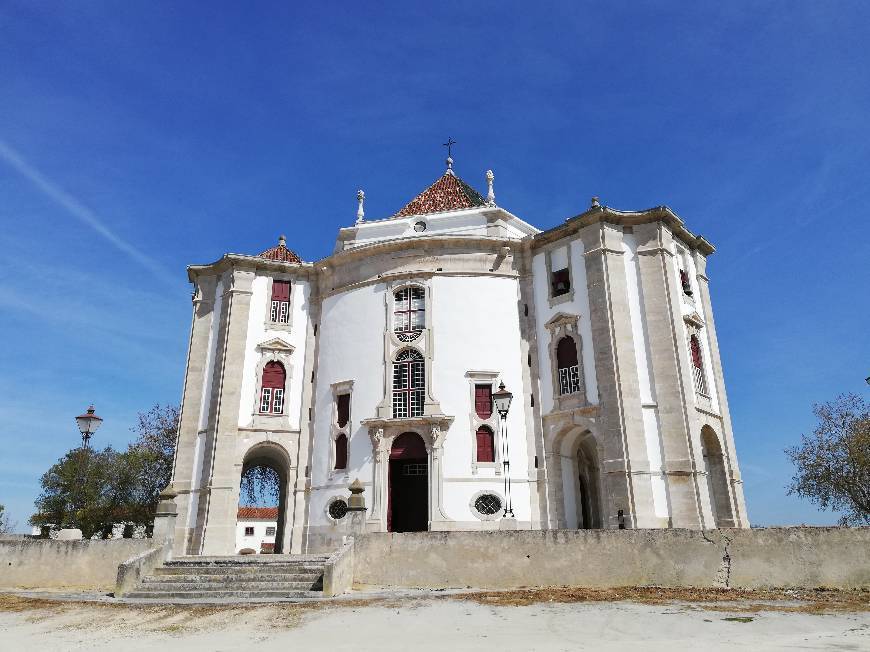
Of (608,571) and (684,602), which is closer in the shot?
(684,602)

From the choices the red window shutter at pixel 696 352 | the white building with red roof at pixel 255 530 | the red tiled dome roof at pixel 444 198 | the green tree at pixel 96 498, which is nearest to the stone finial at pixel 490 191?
the red tiled dome roof at pixel 444 198

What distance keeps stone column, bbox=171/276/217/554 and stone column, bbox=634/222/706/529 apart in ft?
59.9

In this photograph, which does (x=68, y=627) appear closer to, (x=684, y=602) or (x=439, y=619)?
(x=439, y=619)

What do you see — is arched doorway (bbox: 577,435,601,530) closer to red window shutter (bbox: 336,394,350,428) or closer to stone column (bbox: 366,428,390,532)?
stone column (bbox: 366,428,390,532)

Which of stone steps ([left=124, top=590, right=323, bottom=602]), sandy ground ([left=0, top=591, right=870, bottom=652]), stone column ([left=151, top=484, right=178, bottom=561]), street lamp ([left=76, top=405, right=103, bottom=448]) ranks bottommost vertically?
sandy ground ([left=0, top=591, right=870, bottom=652])

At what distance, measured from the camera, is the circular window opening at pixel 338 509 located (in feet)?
79.4

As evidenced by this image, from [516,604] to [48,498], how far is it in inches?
1524

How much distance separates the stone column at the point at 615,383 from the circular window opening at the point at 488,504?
149 inches

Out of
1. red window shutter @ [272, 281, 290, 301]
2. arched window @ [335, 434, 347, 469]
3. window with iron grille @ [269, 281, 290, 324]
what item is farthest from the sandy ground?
red window shutter @ [272, 281, 290, 301]

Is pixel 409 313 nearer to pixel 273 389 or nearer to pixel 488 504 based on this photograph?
Answer: pixel 273 389

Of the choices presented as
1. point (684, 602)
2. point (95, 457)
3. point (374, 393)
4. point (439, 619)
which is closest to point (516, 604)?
point (439, 619)

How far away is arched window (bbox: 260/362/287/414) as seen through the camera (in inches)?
1062

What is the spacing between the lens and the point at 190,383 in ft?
90.2

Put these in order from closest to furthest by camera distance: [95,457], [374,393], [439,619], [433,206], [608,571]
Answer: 1. [439,619]
2. [608,571]
3. [374,393]
4. [433,206]
5. [95,457]
